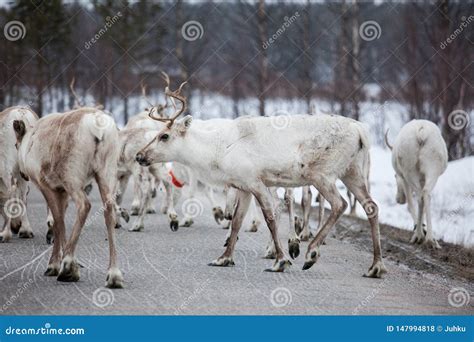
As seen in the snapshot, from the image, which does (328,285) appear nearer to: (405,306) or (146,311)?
(405,306)

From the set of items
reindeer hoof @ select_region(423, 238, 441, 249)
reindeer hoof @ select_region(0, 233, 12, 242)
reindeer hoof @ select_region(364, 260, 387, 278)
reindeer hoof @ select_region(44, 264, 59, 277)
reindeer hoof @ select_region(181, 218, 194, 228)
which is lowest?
reindeer hoof @ select_region(181, 218, 194, 228)

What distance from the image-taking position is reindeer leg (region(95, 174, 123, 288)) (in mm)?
9578

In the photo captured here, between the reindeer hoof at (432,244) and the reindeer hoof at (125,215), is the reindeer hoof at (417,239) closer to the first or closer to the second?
the reindeer hoof at (432,244)

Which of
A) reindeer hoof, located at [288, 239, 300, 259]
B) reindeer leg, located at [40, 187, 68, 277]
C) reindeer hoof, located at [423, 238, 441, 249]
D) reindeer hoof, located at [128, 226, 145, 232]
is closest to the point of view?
reindeer leg, located at [40, 187, 68, 277]

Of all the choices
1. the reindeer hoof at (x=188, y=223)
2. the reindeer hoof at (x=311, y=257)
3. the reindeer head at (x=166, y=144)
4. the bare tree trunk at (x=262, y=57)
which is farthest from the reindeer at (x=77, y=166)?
the bare tree trunk at (x=262, y=57)

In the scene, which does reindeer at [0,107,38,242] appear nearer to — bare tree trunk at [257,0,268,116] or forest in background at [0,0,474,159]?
forest in background at [0,0,474,159]

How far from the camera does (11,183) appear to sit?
13609 mm

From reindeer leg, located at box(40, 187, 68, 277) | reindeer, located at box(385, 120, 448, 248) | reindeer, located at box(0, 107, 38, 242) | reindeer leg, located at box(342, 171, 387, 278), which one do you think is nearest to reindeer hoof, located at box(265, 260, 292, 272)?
reindeer leg, located at box(342, 171, 387, 278)

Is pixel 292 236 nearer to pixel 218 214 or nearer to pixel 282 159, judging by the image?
pixel 282 159

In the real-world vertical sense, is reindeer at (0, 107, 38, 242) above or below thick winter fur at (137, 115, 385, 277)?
below

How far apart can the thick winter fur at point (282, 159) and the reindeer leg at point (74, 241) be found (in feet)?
7.14

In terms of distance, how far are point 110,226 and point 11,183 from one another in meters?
4.36

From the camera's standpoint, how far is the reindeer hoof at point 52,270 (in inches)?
411

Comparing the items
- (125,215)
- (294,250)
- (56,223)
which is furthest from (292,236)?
(125,215)
